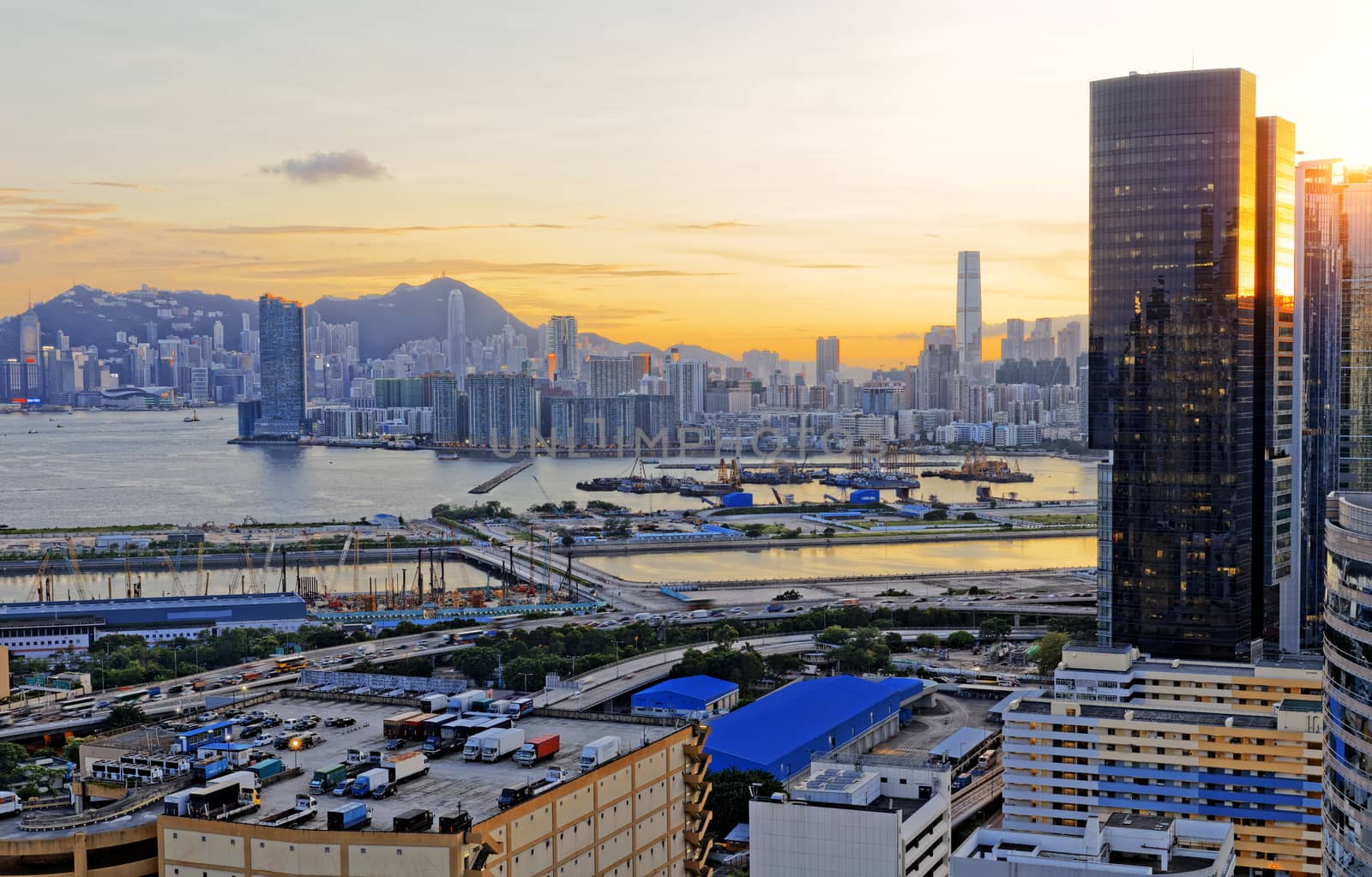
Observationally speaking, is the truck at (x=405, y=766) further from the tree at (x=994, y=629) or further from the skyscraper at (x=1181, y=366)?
the tree at (x=994, y=629)

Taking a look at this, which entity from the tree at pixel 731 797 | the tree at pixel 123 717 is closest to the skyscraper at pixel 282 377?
the tree at pixel 123 717

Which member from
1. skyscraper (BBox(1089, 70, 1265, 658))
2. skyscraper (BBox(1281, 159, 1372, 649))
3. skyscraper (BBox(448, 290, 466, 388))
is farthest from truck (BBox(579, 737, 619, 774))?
skyscraper (BBox(448, 290, 466, 388))

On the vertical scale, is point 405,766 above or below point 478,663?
above

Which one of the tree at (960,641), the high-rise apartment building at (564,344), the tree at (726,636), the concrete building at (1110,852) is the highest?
the high-rise apartment building at (564,344)

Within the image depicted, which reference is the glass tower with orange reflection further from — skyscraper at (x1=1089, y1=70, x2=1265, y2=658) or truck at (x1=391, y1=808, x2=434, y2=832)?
truck at (x1=391, y1=808, x2=434, y2=832)

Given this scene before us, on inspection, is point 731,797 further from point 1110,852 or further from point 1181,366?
point 1181,366

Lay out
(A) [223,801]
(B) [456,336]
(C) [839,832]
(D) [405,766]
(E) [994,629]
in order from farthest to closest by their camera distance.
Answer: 1. (B) [456,336]
2. (E) [994,629]
3. (C) [839,832]
4. (D) [405,766]
5. (A) [223,801]

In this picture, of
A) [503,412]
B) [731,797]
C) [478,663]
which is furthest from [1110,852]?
[503,412]
